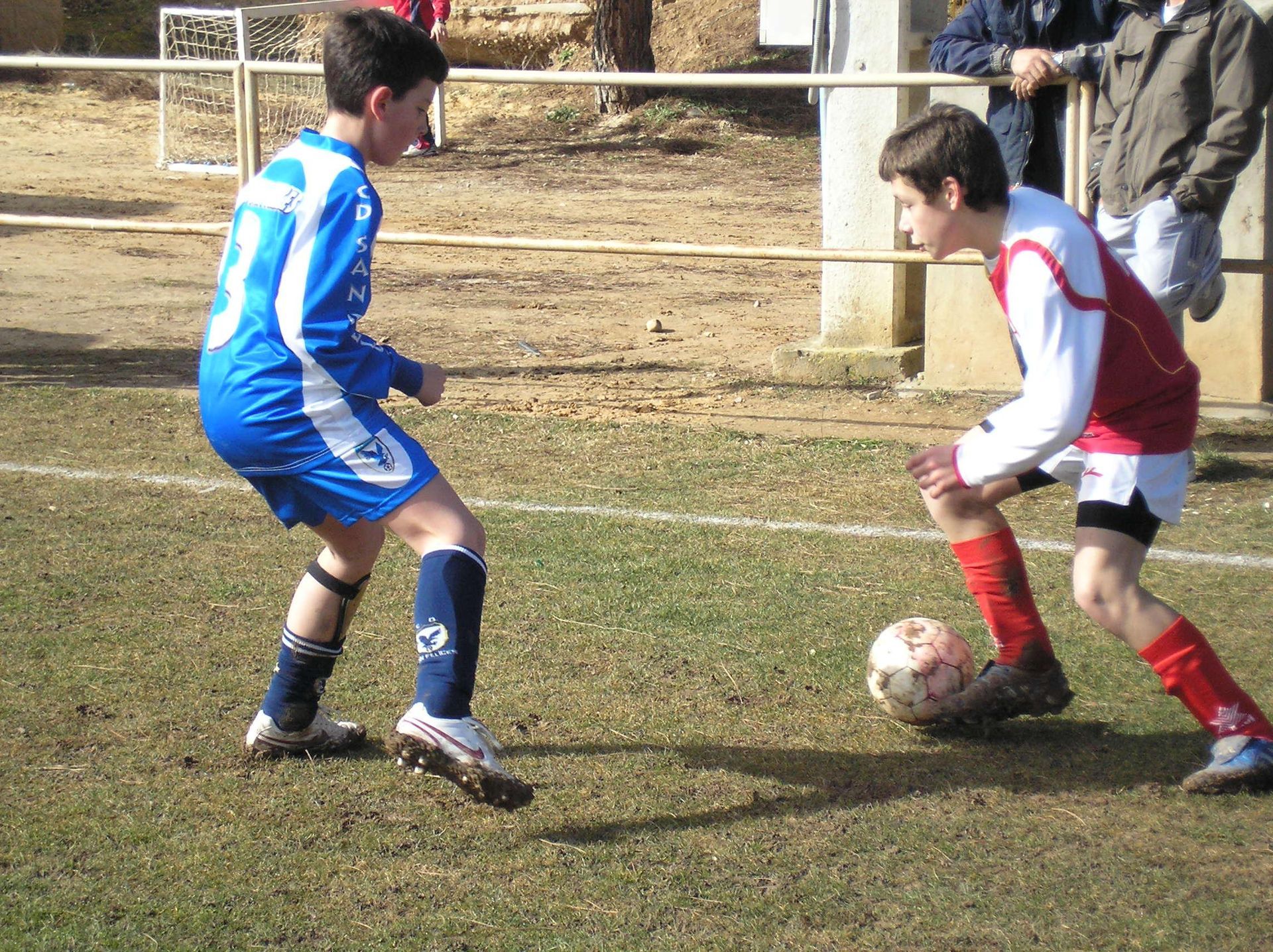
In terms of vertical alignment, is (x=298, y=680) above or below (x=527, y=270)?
below

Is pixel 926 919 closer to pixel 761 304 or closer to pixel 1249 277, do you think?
pixel 1249 277

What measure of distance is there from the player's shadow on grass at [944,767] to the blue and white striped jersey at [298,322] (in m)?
1.05

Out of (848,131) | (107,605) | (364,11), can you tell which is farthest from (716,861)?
(848,131)

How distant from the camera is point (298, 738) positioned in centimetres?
350

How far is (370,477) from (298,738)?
2.70 ft

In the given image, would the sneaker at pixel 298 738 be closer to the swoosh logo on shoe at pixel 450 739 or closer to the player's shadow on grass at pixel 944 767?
the player's shadow on grass at pixel 944 767

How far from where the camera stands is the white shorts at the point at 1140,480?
10.5 feet

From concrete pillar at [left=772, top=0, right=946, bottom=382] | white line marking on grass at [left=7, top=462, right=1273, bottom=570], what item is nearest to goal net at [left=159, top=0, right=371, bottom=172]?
concrete pillar at [left=772, top=0, right=946, bottom=382]

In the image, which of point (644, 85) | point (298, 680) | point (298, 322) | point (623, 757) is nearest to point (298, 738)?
point (298, 680)

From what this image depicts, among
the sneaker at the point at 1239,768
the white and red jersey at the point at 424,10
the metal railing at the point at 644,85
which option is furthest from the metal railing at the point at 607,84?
the white and red jersey at the point at 424,10

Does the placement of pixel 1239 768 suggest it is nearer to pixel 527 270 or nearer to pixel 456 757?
pixel 456 757

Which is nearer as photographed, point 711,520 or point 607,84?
point 711,520

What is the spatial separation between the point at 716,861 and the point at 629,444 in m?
3.64

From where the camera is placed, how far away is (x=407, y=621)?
176 inches
